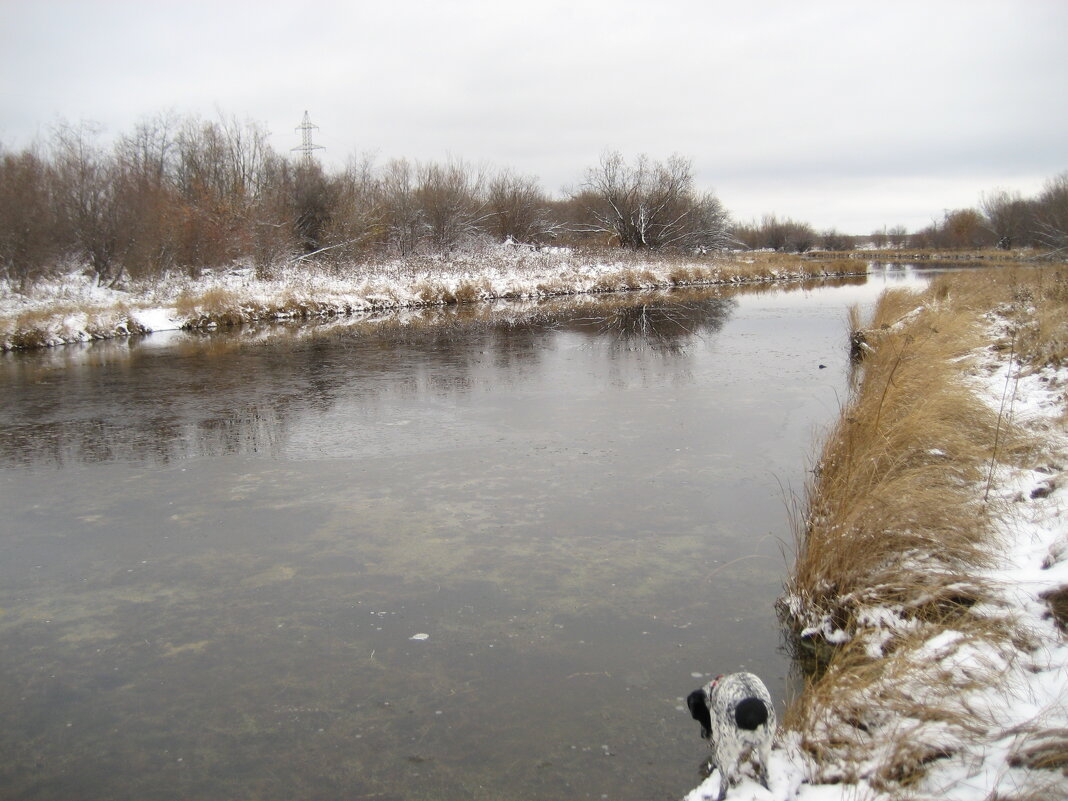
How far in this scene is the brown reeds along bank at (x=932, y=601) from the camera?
262 cm

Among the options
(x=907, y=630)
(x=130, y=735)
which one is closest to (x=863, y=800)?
(x=907, y=630)

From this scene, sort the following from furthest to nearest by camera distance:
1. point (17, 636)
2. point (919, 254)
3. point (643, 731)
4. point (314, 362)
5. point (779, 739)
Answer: point (919, 254)
point (314, 362)
point (17, 636)
point (643, 731)
point (779, 739)

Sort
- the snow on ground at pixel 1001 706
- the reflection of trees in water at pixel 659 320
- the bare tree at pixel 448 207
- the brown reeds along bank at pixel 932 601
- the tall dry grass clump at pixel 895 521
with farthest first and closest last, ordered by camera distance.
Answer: the bare tree at pixel 448 207
the reflection of trees in water at pixel 659 320
the tall dry grass clump at pixel 895 521
the brown reeds along bank at pixel 932 601
the snow on ground at pixel 1001 706

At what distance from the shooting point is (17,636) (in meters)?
4.11

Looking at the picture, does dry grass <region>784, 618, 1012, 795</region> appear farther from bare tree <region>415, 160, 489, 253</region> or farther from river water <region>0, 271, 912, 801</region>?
bare tree <region>415, 160, 489, 253</region>

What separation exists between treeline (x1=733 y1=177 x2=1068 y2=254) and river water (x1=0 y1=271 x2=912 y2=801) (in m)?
25.5

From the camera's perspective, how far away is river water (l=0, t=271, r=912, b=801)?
10.5 feet

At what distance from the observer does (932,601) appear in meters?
3.75

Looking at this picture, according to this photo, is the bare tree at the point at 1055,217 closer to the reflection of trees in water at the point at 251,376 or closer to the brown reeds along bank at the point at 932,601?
the reflection of trees in water at the point at 251,376

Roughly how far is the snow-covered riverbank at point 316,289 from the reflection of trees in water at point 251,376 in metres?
1.39

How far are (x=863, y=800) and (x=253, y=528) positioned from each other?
14.4 ft

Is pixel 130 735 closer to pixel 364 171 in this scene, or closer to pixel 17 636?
pixel 17 636

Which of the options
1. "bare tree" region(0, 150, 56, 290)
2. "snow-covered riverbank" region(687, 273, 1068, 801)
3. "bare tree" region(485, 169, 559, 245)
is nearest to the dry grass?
"snow-covered riverbank" region(687, 273, 1068, 801)

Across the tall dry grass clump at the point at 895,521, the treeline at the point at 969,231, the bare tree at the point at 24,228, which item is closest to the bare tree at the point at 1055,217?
the treeline at the point at 969,231
